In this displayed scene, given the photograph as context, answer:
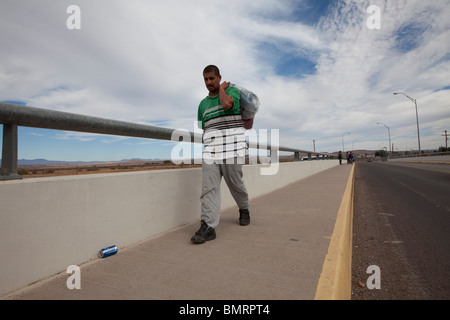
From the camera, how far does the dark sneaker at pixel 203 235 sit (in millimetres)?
2420

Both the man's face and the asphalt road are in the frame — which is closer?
the asphalt road

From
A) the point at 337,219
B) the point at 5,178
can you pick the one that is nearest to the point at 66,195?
the point at 5,178

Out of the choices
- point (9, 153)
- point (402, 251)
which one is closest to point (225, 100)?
point (9, 153)

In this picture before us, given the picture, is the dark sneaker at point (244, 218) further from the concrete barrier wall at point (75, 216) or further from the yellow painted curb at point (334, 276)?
the yellow painted curb at point (334, 276)

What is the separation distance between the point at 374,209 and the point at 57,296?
5.47 m

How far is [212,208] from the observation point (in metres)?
2.62

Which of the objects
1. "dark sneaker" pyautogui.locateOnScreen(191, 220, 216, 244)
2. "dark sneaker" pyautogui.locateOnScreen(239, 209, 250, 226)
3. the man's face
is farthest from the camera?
"dark sneaker" pyautogui.locateOnScreen(239, 209, 250, 226)

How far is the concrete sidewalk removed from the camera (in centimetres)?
158

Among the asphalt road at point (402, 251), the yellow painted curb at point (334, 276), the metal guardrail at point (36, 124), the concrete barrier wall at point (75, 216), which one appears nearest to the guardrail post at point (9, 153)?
the metal guardrail at point (36, 124)

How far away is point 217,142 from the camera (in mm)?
2736

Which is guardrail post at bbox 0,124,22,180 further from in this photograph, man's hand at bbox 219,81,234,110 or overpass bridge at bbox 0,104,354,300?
man's hand at bbox 219,81,234,110

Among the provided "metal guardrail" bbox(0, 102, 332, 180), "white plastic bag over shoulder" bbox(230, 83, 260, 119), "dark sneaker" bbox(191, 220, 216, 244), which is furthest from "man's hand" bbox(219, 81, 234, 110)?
"dark sneaker" bbox(191, 220, 216, 244)

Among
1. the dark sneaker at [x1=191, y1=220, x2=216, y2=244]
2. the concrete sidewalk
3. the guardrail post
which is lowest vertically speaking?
the concrete sidewalk

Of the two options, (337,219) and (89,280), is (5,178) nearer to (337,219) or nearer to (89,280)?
(89,280)
